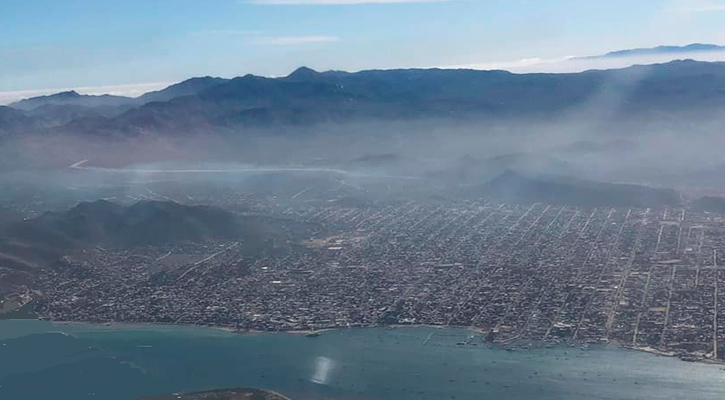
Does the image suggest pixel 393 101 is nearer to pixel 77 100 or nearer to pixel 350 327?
pixel 77 100

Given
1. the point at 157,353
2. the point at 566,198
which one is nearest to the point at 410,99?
the point at 566,198

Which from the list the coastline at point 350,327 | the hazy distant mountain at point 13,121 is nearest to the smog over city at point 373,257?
the coastline at point 350,327

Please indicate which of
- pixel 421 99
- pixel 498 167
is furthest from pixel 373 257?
pixel 421 99

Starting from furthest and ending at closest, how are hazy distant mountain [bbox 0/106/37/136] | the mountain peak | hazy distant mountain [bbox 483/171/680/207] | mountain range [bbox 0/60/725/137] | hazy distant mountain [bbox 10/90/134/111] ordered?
hazy distant mountain [bbox 10/90/134/111]
the mountain peak
hazy distant mountain [bbox 0/106/37/136]
mountain range [bbox 0/60/725/137]
hazy distant mountain [bbox 483/171/680/207]

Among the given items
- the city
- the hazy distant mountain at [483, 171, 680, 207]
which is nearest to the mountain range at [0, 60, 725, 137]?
the hazy distant mountain at [483, 171, 680, 207]

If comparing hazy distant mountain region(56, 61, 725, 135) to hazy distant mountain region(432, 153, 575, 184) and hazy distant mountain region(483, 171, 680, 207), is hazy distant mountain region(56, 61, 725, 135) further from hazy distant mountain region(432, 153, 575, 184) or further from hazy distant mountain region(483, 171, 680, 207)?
hazy distant mountain region(483, 171, 680, 207)

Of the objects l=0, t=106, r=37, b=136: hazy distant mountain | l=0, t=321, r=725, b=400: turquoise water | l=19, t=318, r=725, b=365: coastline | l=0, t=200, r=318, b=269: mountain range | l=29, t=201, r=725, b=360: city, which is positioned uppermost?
l=0, t=106, r=37, b=136: hazy distant mountain
